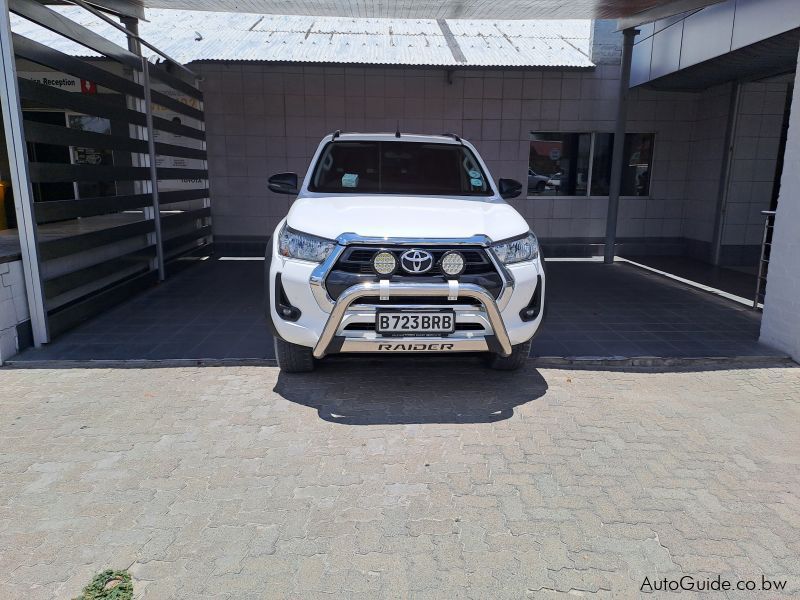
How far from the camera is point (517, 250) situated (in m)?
3.80

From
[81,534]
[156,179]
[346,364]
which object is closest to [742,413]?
[346,364]

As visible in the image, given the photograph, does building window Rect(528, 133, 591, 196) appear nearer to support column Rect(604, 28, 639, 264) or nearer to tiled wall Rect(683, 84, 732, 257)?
support column Rect(604, 28, 639, 264)

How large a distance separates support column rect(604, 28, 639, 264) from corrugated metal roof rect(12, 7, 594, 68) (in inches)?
24.4

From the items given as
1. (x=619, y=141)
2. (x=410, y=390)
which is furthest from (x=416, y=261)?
(x=619, y=141)

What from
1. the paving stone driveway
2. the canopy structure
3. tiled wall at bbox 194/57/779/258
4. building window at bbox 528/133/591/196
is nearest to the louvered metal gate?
tiled wall at bbox 194/57/779/258

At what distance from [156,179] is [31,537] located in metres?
6.29

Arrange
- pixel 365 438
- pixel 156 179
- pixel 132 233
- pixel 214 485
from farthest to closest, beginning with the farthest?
pixel 156 179 < pixel 132 233 < pixel 365 438 < pixel 214 485

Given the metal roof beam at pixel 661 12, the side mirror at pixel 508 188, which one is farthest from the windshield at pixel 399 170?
the metal roof beam at pixel 661 12

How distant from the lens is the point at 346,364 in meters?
4.61

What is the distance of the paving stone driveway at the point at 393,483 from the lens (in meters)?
2.29

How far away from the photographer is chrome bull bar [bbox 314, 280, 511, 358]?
11.4 ft

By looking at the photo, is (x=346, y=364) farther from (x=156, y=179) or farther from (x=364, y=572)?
(x=156, y=179)

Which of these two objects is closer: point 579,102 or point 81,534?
point 81,534

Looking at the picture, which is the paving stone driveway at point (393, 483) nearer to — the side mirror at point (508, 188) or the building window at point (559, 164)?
the side mirror at point (508, 188)
